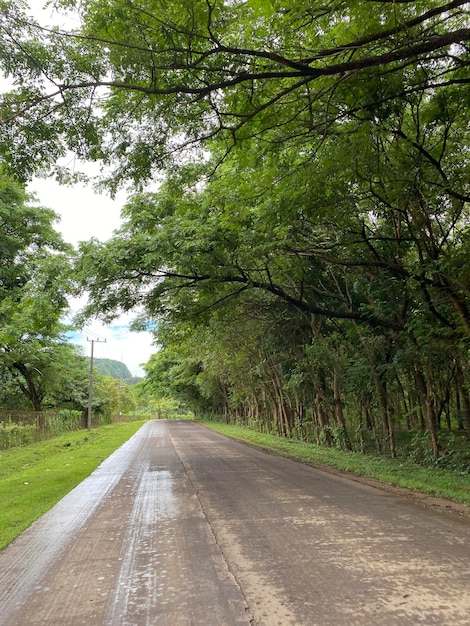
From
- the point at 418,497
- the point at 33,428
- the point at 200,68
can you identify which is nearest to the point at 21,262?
the point at 33,428

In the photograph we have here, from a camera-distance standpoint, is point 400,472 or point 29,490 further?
point 400,472

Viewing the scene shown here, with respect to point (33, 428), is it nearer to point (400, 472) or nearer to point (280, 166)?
point (400, 472)

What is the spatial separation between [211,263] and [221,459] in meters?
6.71

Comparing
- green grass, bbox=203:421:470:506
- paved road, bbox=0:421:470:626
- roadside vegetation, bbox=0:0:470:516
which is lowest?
green grass, bbox=203:421:470:506

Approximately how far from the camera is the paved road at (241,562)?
133 inches

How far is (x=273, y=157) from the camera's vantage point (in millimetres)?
7867

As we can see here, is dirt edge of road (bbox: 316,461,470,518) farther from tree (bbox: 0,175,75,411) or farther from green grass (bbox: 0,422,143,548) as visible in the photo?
tree (bbox: 0,175,75,411)

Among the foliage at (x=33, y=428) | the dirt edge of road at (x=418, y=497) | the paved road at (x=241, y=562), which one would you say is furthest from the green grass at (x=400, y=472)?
the foliage at (x=33, y=428)

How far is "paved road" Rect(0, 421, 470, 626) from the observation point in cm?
338

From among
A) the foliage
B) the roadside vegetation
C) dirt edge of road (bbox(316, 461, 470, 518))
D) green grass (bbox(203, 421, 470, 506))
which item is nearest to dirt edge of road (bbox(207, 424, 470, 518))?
dirt edge of road (bbox(316, 461, 470, 518))

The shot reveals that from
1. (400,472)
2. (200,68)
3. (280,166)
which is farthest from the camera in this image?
(400,472)

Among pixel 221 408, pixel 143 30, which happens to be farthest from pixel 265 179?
pixel 221 408

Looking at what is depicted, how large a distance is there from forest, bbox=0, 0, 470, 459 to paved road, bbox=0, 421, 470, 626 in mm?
4833

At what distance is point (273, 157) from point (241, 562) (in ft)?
20.6
